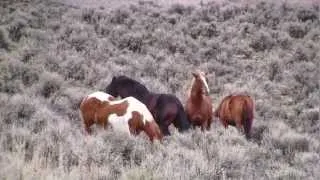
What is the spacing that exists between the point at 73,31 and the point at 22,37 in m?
1.94

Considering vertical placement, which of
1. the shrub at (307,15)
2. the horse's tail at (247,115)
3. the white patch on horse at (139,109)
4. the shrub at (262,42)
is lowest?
the shrub at (262,42)

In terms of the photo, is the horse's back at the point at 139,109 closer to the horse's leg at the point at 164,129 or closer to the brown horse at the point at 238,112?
the horse's leg at the point at 164,129

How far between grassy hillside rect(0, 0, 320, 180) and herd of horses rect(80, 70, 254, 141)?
33 cm

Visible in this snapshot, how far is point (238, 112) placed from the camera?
10336 millimetres

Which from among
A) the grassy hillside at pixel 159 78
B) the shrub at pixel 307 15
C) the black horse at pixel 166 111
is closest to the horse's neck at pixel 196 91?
the black horse at pixel 166 111

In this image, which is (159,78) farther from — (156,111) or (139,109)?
(139,109)

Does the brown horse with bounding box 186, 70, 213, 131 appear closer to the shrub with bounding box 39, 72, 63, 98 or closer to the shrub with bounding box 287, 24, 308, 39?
the shrub with bounding box 39, 72, 63, 98

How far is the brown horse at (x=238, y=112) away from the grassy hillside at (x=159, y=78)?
26 centimetres

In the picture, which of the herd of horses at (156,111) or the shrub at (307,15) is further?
the shrub at (307,15)

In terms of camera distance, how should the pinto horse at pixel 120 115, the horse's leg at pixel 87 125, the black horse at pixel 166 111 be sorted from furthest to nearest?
1. the black horse at pixel 166 111
2. the horse's leg at pixel 87 125
3. the pinto horse at pixel 120 115

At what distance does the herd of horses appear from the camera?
8.52 metres

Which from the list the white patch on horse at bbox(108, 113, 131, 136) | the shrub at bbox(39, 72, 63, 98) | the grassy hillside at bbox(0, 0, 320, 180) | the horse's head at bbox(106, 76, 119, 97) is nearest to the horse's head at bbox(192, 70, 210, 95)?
the grassy hillside at bbox(0, 0, 320, 180)

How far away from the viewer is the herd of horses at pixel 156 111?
8523mm

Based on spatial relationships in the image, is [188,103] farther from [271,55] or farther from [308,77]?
[271,55]
